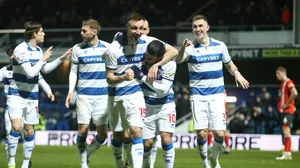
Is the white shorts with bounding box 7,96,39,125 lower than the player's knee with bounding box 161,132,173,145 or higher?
higher

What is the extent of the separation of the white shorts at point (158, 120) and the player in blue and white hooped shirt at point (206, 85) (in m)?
1.19

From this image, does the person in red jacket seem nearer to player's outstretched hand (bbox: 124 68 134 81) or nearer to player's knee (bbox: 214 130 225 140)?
player's knee (bbox: 214 130 225 140)

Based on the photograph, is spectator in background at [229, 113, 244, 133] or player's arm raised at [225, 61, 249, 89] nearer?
player's arm raised at [225, 61, 249, 89]

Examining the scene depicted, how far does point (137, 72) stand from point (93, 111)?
8.13 ft

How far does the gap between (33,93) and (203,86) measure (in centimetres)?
300

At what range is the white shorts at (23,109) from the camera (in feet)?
41.8

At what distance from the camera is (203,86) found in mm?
12664

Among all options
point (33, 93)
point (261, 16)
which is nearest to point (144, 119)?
point (33, 93)

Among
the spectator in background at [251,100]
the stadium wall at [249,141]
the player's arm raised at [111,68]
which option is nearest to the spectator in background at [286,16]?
the spectator in background at [251,100]

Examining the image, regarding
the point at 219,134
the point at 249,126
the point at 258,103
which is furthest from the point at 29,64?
the point at 258,103

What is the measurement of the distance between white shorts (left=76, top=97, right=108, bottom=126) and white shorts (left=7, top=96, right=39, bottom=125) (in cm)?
89

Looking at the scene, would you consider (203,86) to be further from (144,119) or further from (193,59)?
(144,119)

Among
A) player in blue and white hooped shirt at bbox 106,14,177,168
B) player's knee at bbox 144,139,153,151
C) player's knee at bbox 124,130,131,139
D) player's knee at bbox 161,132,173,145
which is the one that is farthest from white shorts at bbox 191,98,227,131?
player in blue and white hooped shirt at bbox 106,14,177,168

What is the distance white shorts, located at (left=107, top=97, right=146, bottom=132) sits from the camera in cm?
1059
